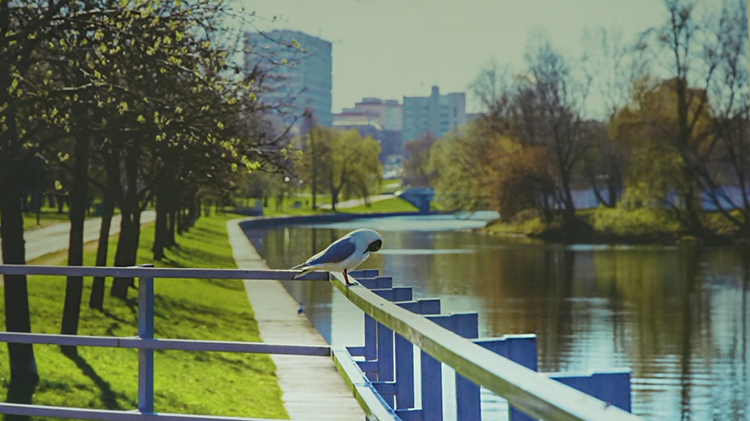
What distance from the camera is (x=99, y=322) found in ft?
59.8

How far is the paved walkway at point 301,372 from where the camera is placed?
1162 cm

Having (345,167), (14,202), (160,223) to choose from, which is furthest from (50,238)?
(345,167)

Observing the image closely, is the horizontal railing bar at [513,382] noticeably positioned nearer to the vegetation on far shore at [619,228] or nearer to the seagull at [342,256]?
the seagull at [342,256]

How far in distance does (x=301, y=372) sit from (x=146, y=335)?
1062 centimetres

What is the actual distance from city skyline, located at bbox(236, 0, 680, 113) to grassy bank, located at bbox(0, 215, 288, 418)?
4107 centimetres

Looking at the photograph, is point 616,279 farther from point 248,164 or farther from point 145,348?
point 145,348

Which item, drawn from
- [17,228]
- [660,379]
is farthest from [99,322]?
[660,379]

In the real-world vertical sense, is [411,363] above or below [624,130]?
below

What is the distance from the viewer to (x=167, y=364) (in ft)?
48.6

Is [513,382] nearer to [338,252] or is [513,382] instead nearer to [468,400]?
[468,400]

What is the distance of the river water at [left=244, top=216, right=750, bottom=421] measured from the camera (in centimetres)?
1850

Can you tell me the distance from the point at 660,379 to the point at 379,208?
81012 mm

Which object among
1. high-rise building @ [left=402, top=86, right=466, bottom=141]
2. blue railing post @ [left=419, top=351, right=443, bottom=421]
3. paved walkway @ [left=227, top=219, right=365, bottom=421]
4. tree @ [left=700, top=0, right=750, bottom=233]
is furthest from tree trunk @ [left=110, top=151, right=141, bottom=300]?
high-rise building @ [left=402, top=86, right=466, bottom=141]

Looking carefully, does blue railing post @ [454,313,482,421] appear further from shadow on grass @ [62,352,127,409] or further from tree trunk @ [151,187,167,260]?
tree trunk @ [151,187,167,260]
